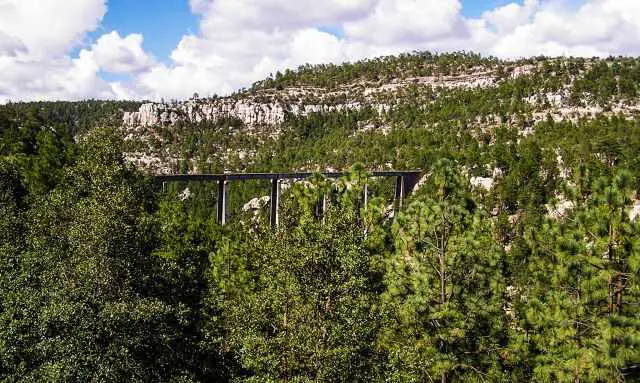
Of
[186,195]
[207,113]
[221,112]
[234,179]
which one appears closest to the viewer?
[234,179]

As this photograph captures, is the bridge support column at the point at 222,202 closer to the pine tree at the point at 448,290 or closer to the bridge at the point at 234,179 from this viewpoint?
the bridge at the point at 234,179

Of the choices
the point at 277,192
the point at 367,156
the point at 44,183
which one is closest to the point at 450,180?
the point at 44,183

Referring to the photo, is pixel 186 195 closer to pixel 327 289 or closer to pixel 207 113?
pixel 327 289

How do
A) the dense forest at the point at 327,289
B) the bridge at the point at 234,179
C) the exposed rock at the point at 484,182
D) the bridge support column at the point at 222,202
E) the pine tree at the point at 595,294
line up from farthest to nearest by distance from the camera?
the exposed rock at the point at 484,182 < the bridge support column at the point at 222,202 < the bridge at the point at 234,179 < the dense forest at the point at 327,289 < the pine tree at the point at 595,294

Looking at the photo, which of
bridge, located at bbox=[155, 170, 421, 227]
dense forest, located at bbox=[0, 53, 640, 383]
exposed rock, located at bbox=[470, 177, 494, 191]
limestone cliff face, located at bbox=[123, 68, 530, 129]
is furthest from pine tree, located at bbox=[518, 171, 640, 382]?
limestone cliff face, located at bbox=[123, 68, 530, 129]

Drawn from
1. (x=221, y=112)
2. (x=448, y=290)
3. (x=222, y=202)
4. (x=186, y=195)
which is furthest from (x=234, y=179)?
(x=221, y=112)

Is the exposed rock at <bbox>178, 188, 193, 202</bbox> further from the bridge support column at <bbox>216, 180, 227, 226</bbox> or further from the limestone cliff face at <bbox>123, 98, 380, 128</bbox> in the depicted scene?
the limestone cliff face at <bbox>123, 98, 380, 128</bbox>

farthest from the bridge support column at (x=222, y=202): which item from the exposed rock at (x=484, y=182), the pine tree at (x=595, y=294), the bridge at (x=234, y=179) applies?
the exposed rock at (x=484, y=182)

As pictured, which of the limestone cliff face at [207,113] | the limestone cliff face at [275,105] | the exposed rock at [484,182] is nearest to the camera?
the exposed rock at [484,182]

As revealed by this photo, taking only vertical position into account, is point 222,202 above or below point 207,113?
below

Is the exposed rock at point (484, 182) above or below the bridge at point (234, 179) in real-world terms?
above

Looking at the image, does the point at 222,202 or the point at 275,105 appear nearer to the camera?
the point at 222,202

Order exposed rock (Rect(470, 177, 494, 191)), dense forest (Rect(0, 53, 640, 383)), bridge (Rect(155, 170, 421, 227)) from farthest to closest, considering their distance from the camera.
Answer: exposed rock (Rect(470, 177, 494, 191)) → bridge (Rect(155, 170, 421, 227)) → dense forest (Rect(0, 53, 640, 383))

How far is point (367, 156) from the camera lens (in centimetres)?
9438
